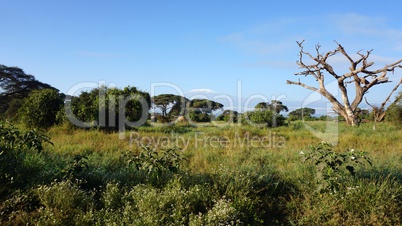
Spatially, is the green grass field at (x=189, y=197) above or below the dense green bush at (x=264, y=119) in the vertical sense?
below

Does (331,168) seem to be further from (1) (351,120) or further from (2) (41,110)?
(1) (351,120)

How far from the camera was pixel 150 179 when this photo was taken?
4.65 metres

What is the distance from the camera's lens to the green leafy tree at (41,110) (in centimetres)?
1330

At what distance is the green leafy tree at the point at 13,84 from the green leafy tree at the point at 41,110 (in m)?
14.1

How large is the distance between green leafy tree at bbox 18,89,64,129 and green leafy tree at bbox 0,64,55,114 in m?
14.1

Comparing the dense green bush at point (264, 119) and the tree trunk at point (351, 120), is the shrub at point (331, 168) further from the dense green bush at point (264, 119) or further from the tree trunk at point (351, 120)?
the tree trunk at point (351, 120)

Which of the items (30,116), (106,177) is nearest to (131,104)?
(30,116)

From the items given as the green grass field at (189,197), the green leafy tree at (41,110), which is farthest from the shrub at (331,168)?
the green leafy tree at (41,110)

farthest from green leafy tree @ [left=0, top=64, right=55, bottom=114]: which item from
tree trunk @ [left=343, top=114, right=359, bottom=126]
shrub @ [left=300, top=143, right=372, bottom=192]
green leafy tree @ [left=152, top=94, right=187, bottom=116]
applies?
shrub @ [left=300, top=143, right=372, bottom=192]

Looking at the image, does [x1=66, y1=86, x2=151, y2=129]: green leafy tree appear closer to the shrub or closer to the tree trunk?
the shrub

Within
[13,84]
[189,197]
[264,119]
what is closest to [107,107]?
[264,119]

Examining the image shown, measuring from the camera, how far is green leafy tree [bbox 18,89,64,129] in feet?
43.7

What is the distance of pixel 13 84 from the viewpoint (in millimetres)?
27297

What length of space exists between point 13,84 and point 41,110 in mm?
16939
